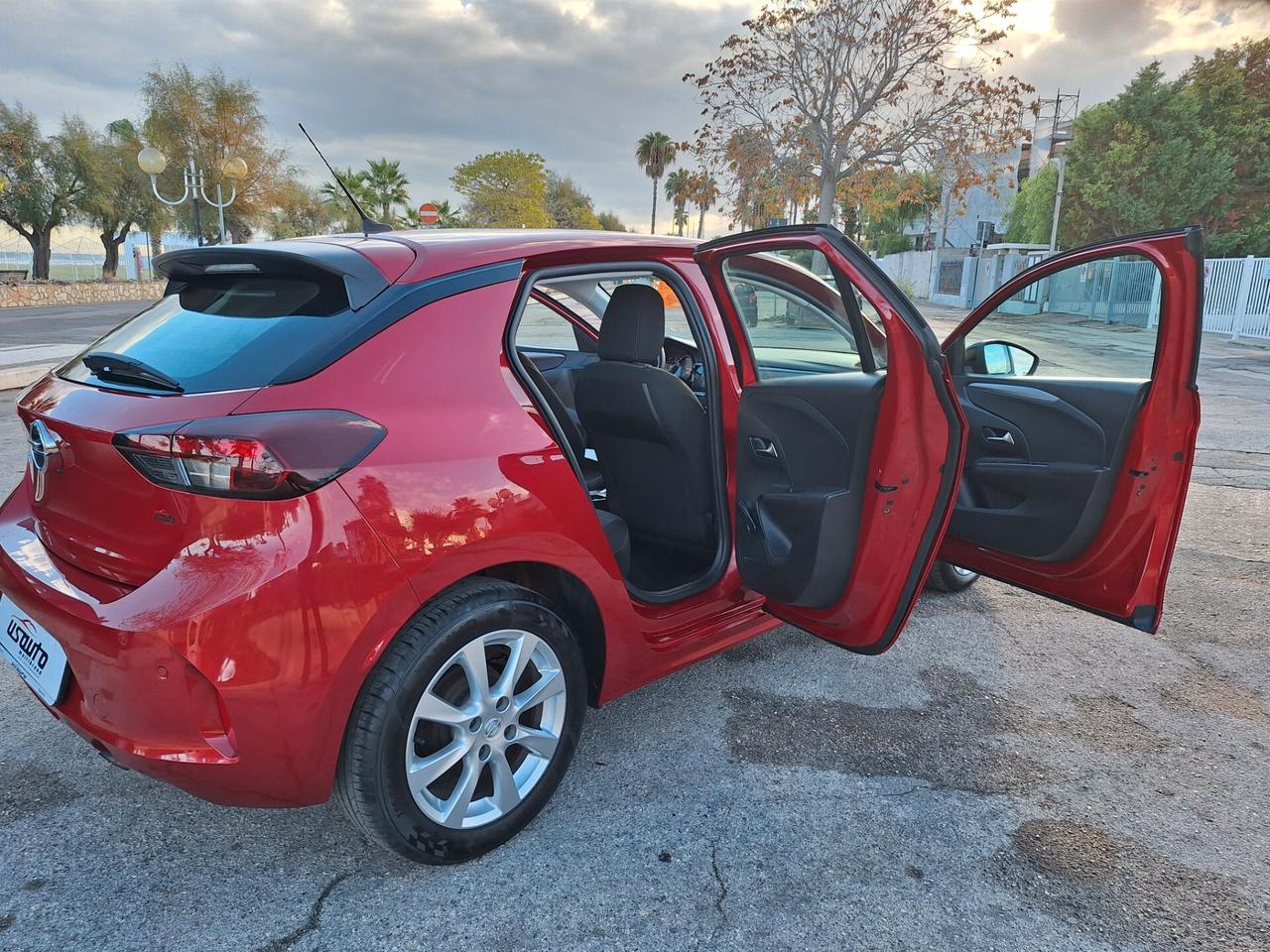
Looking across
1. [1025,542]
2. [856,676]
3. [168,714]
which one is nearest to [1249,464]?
[1025,542]

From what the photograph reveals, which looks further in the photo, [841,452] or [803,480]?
[803,480]

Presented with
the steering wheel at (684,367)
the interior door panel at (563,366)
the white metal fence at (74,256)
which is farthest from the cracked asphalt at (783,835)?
the white metal fence at (74,256)

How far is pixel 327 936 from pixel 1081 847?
197cm

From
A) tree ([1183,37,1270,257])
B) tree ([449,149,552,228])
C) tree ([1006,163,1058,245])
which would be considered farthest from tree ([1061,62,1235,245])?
tree ([449,149,552,228])

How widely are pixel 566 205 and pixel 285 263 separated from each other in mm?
74803

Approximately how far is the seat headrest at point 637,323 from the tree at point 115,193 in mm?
44098

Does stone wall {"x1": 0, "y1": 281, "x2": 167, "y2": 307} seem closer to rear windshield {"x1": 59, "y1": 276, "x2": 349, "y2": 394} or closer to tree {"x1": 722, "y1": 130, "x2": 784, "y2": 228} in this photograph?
tree {"x1": 722, "y1": 130, "x2": 784, "y2": 228}

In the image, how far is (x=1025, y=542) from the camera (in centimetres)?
312

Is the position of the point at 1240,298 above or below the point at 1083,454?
above

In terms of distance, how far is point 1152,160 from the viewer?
30.2m

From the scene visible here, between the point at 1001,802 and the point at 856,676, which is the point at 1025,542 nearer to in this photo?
the point at 856,676

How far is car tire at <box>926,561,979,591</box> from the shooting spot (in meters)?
3.88

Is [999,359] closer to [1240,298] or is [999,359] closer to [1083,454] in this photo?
[1083,454]

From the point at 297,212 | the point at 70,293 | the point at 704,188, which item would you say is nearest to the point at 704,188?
the point at 704,188
